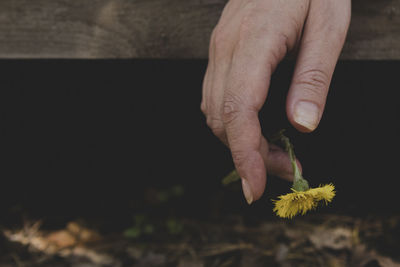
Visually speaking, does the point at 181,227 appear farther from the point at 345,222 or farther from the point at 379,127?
the point at 379,127

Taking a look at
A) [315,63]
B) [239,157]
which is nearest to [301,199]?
[239,157]

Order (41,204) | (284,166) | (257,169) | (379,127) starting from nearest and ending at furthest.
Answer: (257,169) < (284,166) < (379,127) < (41,204)

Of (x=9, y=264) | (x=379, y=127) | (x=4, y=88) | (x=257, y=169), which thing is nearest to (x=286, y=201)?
(x=257, y=169)

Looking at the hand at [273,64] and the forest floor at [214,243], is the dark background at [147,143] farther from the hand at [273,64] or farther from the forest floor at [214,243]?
the hand at [273,64]

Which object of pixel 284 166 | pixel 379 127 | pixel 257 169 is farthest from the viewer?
pixel 379 127

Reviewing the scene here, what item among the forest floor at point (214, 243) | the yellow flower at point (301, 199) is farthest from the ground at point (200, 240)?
the yellow flower at point (301, 199)

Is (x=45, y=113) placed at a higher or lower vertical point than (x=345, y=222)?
higher

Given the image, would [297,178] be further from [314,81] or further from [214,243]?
[214,243]
